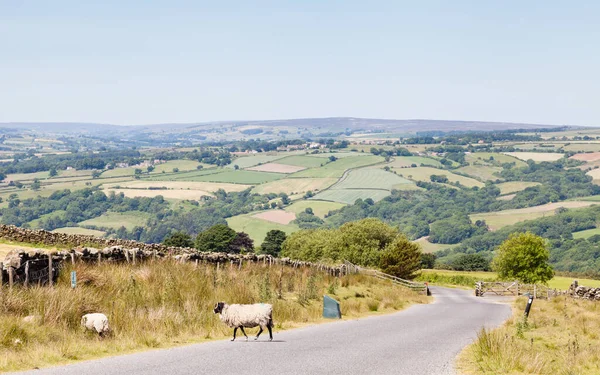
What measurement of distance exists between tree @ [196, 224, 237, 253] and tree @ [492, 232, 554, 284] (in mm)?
72586

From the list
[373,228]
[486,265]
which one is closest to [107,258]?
[373,228]

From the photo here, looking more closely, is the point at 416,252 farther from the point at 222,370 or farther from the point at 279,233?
the point at 279,233

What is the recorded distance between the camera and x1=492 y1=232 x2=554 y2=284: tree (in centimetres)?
10725

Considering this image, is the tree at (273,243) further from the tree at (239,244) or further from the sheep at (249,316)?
the sheep at (249,316)

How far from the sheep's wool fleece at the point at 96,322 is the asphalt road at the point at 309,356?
199 cm

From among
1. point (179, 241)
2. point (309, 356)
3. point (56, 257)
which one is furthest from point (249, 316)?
point (179, 241)

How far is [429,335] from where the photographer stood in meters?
24.3

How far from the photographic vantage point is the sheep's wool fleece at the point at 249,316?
63.2 ft

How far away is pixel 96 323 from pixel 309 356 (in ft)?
17.3

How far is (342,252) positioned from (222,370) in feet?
376

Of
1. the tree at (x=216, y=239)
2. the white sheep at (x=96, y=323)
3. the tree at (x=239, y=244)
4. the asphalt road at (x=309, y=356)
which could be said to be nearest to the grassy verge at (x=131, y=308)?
the white sheep at (x=96, y=323)

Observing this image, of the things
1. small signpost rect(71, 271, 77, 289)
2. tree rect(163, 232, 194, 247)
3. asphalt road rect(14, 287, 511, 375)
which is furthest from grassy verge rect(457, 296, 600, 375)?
tree rect(163, 232, 194, 247)

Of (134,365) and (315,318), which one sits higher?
(134,365)

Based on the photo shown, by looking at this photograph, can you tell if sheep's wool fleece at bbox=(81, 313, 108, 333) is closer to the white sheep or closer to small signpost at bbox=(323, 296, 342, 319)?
the white sheep
